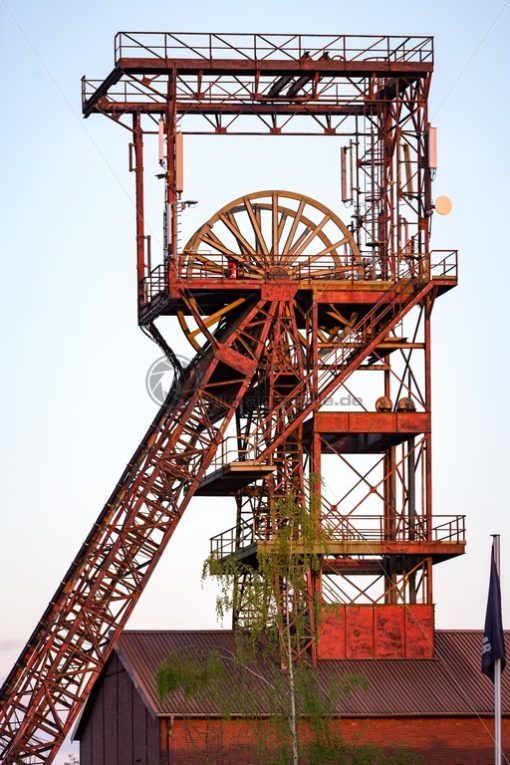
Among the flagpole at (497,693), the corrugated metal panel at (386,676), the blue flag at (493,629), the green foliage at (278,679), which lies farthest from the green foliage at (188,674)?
the flagpole at (497,693)

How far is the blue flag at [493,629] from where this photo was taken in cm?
6431

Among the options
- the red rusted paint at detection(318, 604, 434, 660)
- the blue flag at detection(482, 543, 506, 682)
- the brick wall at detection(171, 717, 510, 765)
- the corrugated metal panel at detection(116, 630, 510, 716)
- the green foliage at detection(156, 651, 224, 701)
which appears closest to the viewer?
the blue flag at detection(482, 543, 506, 682)

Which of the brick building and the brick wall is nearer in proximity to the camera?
the brick wall

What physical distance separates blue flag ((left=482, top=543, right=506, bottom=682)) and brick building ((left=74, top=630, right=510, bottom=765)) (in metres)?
9.39

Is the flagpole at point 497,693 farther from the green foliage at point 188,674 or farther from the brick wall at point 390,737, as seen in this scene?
the brick wall at point 390,737

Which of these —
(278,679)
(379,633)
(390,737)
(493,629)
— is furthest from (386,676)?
(493,629)

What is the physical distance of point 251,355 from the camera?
7931 centimetres

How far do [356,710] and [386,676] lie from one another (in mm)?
2631

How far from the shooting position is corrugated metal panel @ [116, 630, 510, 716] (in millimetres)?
75438

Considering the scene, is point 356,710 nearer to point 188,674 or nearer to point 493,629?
point 188,674

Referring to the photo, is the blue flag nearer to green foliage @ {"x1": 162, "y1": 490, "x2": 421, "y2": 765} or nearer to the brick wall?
green foliage @ {"x1": 162, "y1": 490, "x2": 421, "y2": 765}

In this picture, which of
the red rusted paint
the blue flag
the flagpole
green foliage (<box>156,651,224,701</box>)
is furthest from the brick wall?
the flagpole

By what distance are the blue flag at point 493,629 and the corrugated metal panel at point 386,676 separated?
34.8 feet

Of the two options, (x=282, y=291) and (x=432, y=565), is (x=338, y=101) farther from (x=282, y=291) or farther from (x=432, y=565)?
(x=432, y=565)
